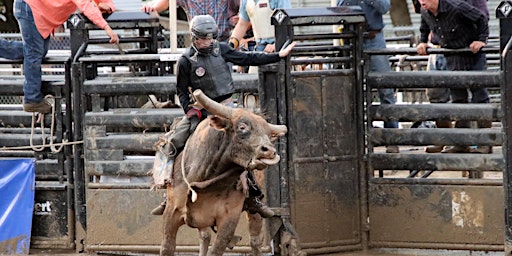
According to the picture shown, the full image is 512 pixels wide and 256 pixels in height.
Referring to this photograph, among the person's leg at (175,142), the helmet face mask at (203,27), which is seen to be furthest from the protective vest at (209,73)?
the person's leg at (175,142)

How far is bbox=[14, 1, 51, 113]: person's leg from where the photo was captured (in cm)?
1200

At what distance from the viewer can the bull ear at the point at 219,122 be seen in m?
9.08

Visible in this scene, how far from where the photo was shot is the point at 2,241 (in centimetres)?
1218

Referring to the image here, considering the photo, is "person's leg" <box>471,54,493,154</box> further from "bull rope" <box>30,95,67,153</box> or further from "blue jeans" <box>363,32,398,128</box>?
"bull rope" <box>30,95,67,153</box>

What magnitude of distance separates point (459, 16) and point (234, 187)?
10.2 ft

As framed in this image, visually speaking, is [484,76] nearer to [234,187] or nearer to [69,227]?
[234,187]

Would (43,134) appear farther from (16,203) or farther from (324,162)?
(324,162)

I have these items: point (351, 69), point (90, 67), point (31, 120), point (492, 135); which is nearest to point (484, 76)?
point (492, 135)

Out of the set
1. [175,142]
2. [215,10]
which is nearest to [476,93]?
[215,10]

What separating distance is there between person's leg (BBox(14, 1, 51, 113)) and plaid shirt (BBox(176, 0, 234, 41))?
5.40ft

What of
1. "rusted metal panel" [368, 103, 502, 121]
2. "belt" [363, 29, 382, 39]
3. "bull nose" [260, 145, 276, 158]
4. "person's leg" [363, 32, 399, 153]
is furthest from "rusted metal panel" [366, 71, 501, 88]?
"bull nose" [260, 145, 276, 158]

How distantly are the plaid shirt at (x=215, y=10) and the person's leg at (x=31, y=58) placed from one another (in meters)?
1.65

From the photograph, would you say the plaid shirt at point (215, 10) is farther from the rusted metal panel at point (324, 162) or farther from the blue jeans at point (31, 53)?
the rusted metal panel at point (324, 162)

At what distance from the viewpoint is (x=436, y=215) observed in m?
11.4
